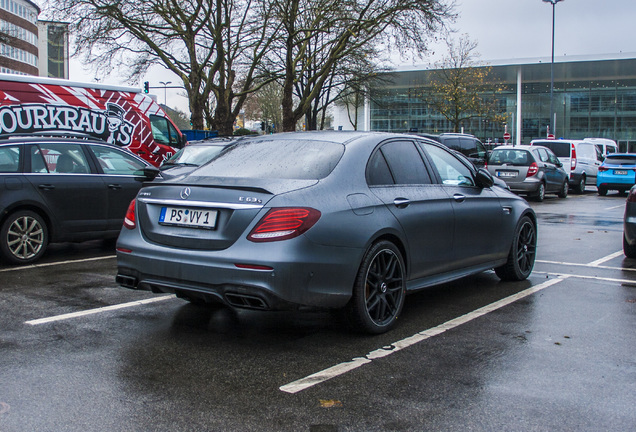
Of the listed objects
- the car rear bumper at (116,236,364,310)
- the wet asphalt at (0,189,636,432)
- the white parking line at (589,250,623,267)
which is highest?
the car rear bumper at (116,236,364,310)

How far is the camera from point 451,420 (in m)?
3.50

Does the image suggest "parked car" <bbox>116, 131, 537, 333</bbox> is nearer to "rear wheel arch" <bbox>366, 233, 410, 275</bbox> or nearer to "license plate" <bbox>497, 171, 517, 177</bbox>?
"rear wheel arch" <bbox>366, 233, 410, 275</bbox>

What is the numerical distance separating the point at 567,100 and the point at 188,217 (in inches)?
2776

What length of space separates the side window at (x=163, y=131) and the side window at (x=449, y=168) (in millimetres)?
11622

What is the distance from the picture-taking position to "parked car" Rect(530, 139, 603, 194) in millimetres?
25922

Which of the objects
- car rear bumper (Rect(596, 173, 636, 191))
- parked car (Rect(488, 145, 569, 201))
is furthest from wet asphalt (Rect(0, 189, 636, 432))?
car rear bumper (Rect(596, 173, 636, 191))

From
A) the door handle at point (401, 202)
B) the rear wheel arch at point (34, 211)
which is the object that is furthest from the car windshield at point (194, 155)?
the door handle at point (401, 202)

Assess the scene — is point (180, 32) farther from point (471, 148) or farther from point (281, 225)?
point (281, 225)

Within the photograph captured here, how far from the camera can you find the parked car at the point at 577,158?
2592cm

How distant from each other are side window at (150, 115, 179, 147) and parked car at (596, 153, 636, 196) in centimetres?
1496

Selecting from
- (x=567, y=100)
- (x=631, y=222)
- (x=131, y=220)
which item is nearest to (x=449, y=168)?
(x=131, y=220)

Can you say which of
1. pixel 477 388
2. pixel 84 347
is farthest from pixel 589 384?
pixel 84 347

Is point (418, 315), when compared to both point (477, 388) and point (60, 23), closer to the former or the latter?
point (477, 388)

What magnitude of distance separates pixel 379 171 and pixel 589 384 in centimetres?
222
